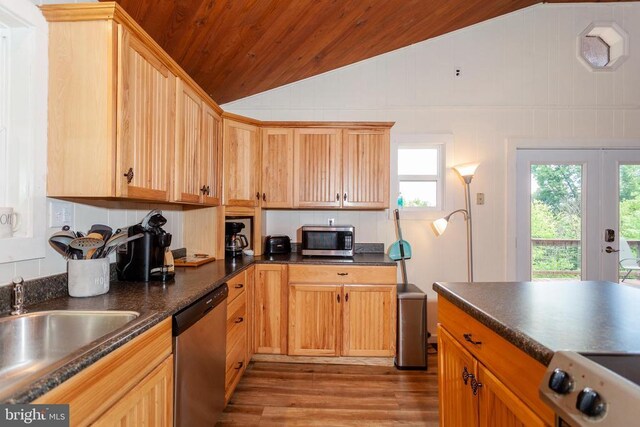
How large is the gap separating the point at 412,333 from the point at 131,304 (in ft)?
6.81

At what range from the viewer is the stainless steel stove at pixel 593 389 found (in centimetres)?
54

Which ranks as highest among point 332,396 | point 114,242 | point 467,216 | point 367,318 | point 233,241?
point 467,216

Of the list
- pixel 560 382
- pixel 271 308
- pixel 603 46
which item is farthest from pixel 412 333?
pixel 603 46

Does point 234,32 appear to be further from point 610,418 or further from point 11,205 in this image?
point 610,418

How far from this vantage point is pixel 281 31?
2.28 metres

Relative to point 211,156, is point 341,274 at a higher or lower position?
lower

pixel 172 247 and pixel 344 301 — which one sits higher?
pixel 172 247

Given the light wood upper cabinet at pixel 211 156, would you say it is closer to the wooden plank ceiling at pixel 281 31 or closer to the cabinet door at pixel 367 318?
the wooden plank ceiling at pixel 281 31

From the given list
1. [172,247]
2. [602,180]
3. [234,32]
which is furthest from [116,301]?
[602,180]

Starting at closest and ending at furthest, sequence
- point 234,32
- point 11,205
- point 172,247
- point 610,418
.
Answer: point 610,418 < point 11,205 < point 234,32 < point 172,247

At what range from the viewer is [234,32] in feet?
7.02

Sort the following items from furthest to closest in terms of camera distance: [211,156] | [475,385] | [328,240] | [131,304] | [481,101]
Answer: [481,101] → [328,240] → [211,156] → [131,304] → [475,385]

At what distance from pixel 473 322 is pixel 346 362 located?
1.72 m

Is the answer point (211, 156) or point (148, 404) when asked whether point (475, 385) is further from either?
point (211, 156)
